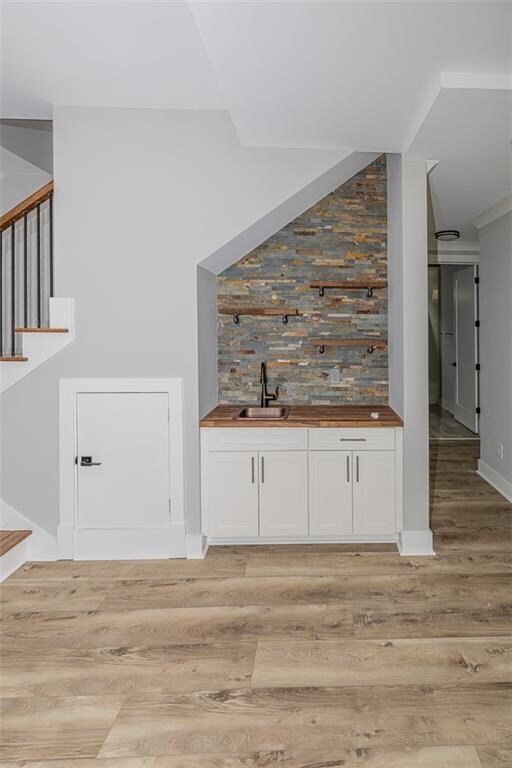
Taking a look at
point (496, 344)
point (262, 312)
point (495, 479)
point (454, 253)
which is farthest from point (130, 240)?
point (454, 253)

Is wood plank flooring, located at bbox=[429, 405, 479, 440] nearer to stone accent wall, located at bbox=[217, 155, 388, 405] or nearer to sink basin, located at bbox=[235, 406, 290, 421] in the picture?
stone accent wall, located at bbox=[217, 155, 388, 405]

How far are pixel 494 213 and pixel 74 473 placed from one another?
405cm

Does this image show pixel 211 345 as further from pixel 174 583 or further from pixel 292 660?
pixel 292 660

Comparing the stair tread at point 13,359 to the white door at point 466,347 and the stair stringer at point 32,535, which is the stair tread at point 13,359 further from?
the white door at point 466,347

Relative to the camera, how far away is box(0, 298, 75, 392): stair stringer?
10.8 feet

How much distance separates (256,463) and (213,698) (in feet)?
5.22

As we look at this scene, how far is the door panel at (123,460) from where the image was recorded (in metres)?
3.35

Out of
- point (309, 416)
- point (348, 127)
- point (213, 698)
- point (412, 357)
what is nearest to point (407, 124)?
point (348, 127)

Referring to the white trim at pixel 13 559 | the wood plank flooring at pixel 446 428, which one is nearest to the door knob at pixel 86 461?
the white trim at pixel 13 559

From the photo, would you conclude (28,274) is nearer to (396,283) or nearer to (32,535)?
(32,535)

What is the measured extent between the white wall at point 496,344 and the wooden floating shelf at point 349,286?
3.95 ft

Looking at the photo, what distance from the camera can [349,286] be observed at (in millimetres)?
4090

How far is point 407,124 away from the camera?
299cm

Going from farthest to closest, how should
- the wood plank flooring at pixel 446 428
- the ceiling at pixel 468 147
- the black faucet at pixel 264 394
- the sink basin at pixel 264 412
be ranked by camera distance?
the wood plank flooring at pixel 446 428, the black faucet at pixel 264 394, the sink basin at pixel 264 412, the ceiling at pixel 468 147
